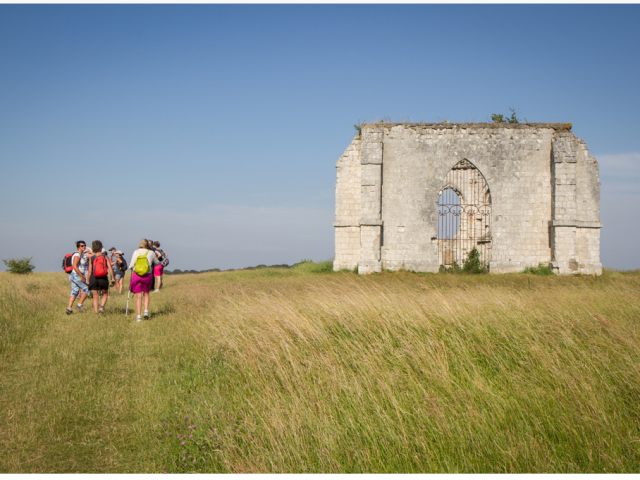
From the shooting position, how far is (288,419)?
308cm

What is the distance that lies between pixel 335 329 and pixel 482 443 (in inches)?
97.8

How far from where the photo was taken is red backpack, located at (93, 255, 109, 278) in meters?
8.95

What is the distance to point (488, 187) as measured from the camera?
17328 mm

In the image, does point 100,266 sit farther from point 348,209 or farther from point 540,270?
point 540,270

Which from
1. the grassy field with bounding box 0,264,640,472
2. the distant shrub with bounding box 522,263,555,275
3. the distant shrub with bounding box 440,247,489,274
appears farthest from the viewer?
the distant shrub with bounding box 440,247,489,274

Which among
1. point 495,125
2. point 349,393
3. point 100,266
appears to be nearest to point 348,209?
point 495,125

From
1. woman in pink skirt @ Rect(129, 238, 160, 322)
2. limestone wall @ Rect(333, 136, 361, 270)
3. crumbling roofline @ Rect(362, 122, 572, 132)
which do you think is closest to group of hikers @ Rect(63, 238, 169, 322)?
woman in pink skirt @ Rect(129, 238, 160, 322)

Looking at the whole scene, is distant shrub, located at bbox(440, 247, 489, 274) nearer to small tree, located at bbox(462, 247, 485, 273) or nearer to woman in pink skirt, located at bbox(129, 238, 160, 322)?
small tree, located at bbox(462, 247, 485, 273)

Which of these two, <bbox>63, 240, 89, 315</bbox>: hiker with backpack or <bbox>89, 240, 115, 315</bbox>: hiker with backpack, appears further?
<bbox>63, 240, 89, 315</bbox>: hiker with backpack

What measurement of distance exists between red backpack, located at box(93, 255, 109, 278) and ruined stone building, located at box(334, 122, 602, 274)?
33.6 feet

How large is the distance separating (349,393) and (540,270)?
1606 centimetres

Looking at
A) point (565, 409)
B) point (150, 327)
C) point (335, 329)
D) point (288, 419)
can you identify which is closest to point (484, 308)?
point (335, 329)

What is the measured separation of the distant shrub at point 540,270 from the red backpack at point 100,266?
51.5ft
